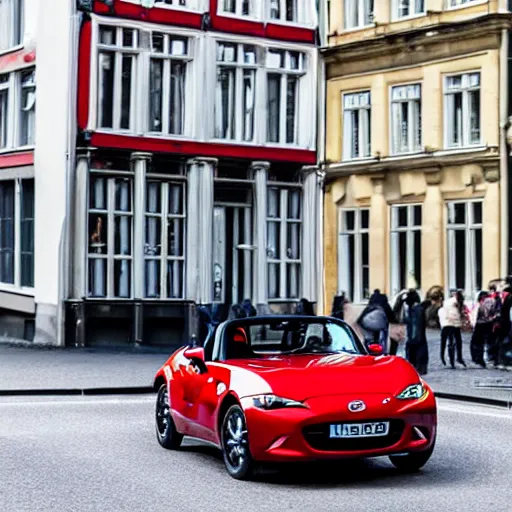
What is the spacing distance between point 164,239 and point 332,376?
25106 mm

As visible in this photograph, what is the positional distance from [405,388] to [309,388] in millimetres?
826

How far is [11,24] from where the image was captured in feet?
127

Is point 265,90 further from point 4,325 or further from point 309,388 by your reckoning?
point 309,388

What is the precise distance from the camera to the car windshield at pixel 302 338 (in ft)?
47.0

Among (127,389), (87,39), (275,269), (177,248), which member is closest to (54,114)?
(87,39)

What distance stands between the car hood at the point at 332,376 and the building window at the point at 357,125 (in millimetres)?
27400

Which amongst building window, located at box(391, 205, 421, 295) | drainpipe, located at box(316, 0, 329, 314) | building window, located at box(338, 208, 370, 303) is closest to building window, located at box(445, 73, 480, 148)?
building window, located at box(391, 205, 421, 295)

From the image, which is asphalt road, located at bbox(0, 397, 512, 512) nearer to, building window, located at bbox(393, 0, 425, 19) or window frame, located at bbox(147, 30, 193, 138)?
window frame, located at bbox(147, 30, 193, 138)

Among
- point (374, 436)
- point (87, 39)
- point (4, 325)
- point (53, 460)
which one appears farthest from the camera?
point (4, 325)

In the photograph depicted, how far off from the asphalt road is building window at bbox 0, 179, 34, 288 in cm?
2042

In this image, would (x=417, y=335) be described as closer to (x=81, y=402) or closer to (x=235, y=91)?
(x=81, y=402)

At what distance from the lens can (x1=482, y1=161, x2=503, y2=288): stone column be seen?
1441 inches

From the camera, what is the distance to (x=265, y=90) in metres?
Result: 39.3

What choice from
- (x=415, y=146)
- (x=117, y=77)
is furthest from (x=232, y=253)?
(x=117, y=77)
